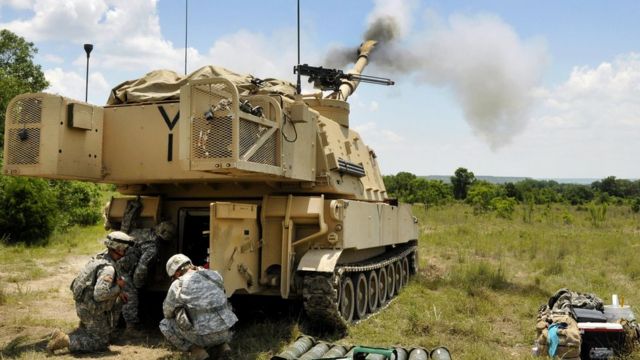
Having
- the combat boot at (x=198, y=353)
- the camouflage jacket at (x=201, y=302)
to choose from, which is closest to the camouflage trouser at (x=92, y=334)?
the camouflage jacket at (x=201, y=302)

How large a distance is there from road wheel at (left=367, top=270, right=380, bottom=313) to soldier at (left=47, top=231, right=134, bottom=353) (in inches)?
156

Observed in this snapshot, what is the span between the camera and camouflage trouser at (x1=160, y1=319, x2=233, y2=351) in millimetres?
6566

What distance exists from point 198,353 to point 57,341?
67.7 inches

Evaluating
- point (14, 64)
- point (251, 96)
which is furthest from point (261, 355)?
point (14, 64)

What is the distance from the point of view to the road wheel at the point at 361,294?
371 inches

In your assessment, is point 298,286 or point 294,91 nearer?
point 298,286

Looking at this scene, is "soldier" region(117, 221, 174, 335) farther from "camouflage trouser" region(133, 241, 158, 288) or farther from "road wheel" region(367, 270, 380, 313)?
"road wheel" region(367, 270, 380, 313)

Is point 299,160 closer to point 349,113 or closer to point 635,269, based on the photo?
point 349,113

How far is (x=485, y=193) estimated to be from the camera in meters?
38.5

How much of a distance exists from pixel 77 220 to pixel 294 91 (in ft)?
54.5

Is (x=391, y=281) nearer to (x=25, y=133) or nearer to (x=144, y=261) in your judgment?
(x=144, y=261)

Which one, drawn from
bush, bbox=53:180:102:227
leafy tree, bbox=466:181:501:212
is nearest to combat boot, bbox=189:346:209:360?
bush, bbox=53:180:102:227

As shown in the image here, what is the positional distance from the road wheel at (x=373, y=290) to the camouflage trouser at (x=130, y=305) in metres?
3.46

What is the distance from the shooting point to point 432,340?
26.5 feet
